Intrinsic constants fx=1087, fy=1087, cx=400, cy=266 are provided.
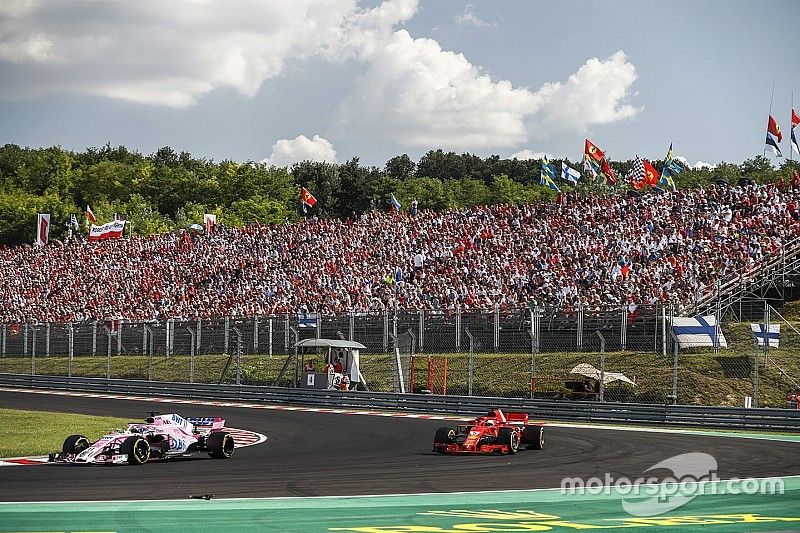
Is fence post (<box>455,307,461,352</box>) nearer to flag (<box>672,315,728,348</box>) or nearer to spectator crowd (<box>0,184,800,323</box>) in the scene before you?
spectator crowd (<box>0,184,800,323</box>)

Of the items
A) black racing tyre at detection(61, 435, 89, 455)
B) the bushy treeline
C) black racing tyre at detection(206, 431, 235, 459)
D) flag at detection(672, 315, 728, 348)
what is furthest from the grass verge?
the bushy treeline

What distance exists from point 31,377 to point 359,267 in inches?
530

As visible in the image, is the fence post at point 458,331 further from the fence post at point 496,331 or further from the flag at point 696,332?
the flag at point 696,332

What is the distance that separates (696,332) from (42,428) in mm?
16804

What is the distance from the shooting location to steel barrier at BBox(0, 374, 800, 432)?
2478 centimetres

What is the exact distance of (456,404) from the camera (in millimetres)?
29734

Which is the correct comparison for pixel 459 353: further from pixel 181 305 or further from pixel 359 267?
pixel 181 305

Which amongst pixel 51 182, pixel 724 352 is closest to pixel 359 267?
pixel 724 352

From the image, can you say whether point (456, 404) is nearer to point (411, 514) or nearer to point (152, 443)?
point (152, 443)

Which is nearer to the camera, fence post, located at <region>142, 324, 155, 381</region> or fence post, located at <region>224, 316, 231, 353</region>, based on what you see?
fence post, located at <region>142, 324, 155, 381</region>

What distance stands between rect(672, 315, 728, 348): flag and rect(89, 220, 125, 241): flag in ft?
131

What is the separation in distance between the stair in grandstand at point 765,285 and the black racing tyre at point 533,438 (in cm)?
1272

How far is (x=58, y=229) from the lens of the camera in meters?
84.8

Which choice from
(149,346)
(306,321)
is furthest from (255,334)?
(149,346)
